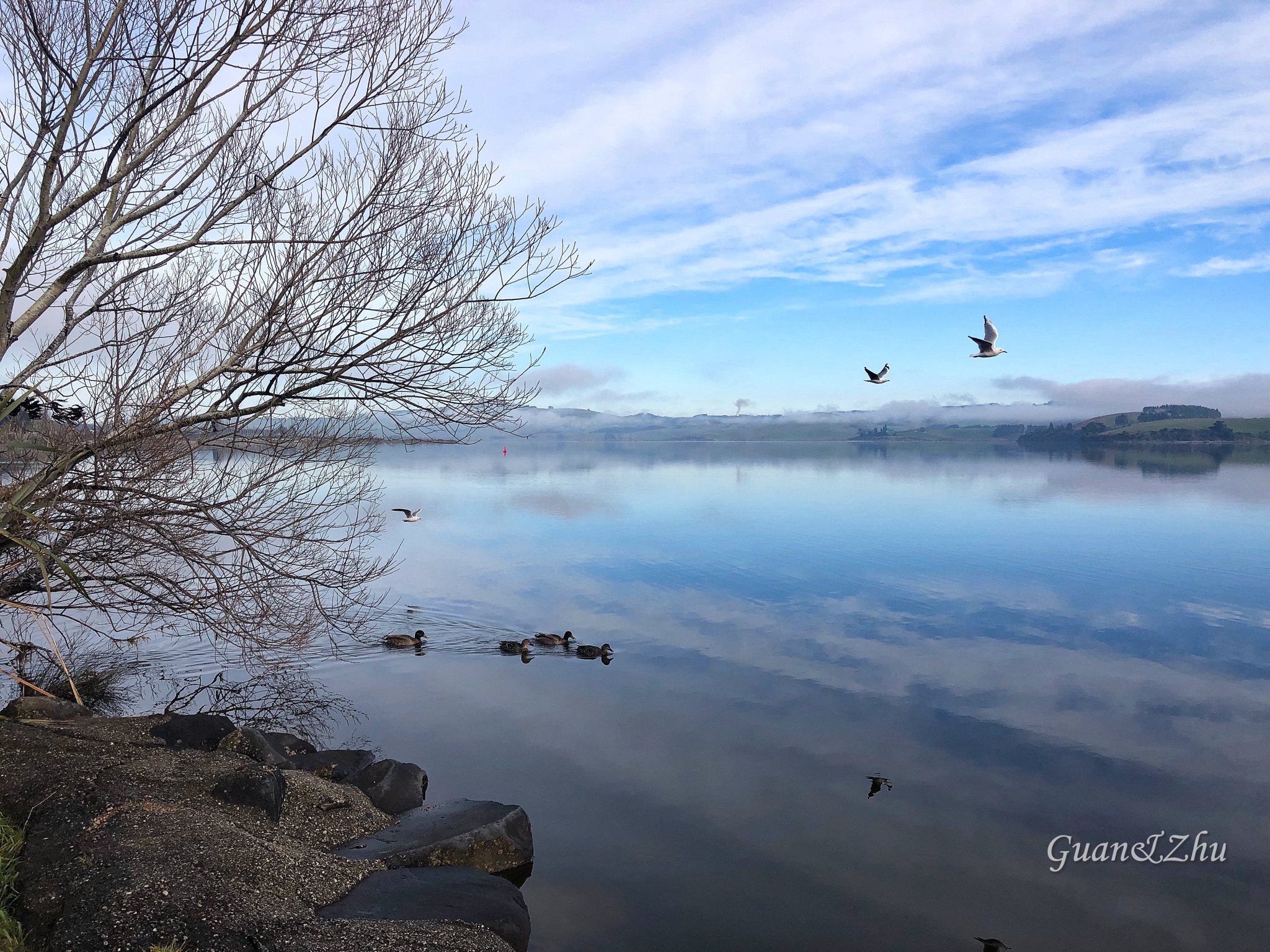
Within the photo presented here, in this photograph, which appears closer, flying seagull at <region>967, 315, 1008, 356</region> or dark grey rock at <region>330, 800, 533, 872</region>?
dark grey rock at <region>330, 800, 533, 872</region>

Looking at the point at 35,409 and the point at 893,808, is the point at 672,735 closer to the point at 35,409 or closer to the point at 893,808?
the point at 893,808

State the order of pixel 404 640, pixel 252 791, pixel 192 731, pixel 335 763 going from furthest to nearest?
pixel 404 640, pixel 335 763, pixel 192 731, pixel 252 791

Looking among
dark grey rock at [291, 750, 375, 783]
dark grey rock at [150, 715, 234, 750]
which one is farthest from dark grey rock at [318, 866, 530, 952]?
dark grey rock at [150, 715, 234, 750]

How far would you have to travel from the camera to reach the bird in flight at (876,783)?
43.1 ft

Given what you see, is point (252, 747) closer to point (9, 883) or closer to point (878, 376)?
point (9, 883)

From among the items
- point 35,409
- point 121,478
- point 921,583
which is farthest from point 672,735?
point 921,583

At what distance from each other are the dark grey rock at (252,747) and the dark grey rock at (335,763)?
0.42 meters

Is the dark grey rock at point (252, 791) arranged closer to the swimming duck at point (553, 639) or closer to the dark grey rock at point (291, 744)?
the dark grey rock at point (291, 744)

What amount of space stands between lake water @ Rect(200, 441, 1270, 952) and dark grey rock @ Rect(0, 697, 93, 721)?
4.80 metres

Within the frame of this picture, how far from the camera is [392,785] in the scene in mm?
11594

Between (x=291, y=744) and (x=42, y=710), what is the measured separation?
3514mm

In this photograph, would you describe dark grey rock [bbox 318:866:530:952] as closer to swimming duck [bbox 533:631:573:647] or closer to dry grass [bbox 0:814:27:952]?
dry grass [bbox 0:814:27:952]

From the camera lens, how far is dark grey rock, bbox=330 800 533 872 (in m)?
9.50

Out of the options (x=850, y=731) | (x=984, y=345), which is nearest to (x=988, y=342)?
(x=984, y=345)
